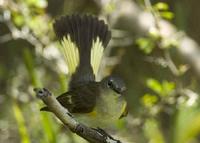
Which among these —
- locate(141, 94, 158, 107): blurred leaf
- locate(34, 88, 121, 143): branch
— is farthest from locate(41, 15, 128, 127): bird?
locate(141, 94, 158, 107): blurred leaf

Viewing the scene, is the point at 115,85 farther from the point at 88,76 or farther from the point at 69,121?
the point at 69,121

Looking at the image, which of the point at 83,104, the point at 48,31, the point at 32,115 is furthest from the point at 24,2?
the point at 83,104

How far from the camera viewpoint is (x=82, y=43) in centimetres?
311

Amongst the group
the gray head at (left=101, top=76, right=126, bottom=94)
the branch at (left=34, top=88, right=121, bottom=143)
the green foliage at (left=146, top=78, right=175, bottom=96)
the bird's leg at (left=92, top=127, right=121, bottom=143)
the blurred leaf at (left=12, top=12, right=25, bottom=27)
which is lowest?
the branch at (left=34, top=88, right=121, bottom=143)

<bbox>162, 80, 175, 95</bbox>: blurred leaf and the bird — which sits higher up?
<bbox>162, 80, 175, 95</bbox>: blurred leaf

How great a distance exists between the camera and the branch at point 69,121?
74.2 inches

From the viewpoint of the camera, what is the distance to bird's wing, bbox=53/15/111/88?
120 inches

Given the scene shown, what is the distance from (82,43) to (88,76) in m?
0.17

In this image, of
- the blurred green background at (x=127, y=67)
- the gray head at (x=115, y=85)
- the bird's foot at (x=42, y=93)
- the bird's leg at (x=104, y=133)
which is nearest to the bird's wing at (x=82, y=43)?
the blurred green background at (x=127, y=67)

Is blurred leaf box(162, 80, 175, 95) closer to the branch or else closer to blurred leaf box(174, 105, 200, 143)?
blurred leaf box(174, 105, 200, 143)

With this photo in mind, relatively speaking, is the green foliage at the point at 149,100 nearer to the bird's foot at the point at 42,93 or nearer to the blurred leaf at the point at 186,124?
the blurred leaf at the point at 186,124

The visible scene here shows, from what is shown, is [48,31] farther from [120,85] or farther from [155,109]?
[120,85]

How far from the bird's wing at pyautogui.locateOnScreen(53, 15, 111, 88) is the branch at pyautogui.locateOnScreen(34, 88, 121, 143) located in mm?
557

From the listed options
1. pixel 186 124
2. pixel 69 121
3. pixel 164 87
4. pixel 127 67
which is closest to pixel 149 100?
pixel 164 87
